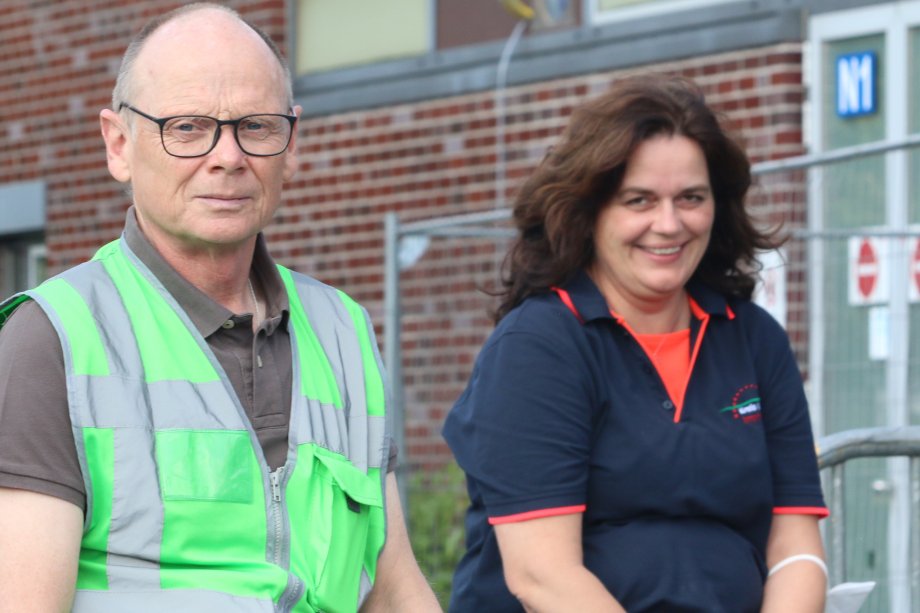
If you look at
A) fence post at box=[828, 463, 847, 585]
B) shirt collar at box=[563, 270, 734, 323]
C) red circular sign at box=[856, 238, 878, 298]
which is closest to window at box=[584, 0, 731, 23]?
red circular sign at box=[856, 238, 878, 298]

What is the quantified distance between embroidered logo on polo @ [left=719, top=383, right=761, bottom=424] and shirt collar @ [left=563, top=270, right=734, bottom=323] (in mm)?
206

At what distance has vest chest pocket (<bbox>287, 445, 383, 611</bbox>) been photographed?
275cm

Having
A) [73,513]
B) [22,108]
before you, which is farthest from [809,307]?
[22,108]

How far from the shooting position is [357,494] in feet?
9.33

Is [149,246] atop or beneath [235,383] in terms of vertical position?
atop

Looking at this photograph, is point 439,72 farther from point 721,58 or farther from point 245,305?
point 245,305

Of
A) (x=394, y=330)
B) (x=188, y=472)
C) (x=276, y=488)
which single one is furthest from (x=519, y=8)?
(x=188, y=472)

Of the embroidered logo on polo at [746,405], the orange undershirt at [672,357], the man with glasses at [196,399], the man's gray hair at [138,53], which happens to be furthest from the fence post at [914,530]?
the man's gray hair at [138,53]

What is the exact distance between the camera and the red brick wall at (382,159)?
755 cm

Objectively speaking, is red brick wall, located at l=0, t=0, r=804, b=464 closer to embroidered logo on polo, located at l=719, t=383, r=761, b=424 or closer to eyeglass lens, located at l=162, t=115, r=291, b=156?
embroidered logo on polo, located at l=719, t=383, r=761, b=424

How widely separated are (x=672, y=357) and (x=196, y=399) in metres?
1.36

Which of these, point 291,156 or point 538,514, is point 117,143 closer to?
point 291,156

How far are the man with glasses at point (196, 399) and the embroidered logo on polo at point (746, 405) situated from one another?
95 centimetres

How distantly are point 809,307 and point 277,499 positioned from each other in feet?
13.3
